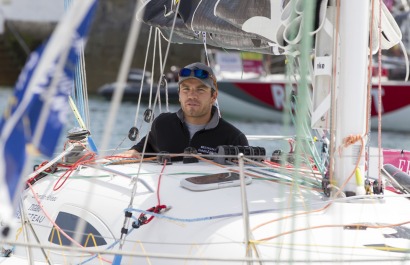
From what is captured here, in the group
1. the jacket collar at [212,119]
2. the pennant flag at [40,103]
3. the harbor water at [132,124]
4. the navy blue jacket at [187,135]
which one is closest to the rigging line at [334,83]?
the navy blue jacket at [187,135]

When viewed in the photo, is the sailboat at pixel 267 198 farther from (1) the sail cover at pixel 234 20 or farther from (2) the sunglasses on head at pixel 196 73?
(2) the sunglasses on head at pixel 196 73

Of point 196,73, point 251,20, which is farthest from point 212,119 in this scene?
point 251,20

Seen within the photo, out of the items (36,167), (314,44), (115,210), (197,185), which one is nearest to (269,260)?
(197,185)

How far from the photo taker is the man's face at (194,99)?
4.73 metres

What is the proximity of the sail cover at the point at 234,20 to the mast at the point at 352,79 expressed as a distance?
16cm

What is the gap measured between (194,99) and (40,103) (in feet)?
6.92

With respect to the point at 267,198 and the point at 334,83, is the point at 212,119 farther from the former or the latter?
the point at 334,83

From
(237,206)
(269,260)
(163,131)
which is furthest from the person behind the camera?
(163,131)

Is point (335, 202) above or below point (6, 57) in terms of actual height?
below

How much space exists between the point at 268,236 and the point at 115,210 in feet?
2.93

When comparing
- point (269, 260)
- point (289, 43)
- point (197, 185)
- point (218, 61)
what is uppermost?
point (218, 61)

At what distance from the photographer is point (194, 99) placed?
4.73 meters

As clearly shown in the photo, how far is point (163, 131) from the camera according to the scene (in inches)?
188

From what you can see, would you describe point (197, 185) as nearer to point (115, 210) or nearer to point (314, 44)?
point (115, 210)
